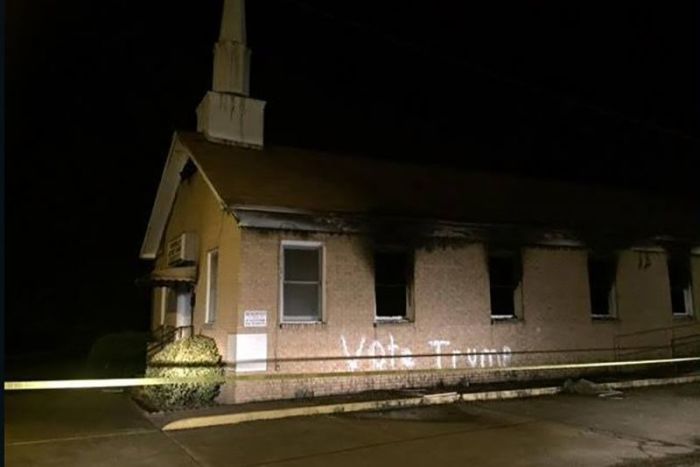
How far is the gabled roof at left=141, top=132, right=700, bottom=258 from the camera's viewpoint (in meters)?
12.9

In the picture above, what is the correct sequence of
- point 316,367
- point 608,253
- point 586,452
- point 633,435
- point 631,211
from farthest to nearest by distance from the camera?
point 631,211, point 608,253, point 316,367, point 633,435, point 586,452

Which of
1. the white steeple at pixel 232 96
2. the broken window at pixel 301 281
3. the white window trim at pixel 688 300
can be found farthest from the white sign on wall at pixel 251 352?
the white window trim at pixel 688 300

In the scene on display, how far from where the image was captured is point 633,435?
29.0 ft

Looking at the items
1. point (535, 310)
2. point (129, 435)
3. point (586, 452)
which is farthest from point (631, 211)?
point (129, 435)

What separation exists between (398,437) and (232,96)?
10.4m

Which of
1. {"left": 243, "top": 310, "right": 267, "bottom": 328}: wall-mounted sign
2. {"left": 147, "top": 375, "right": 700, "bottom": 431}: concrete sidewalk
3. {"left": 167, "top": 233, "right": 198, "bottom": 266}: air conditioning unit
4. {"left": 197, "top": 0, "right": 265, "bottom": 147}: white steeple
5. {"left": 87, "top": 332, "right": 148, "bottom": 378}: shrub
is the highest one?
{"left": 197, "top": 0, "right": 265, "bottom": 147}: white steeple

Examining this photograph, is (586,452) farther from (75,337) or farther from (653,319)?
(75,337)

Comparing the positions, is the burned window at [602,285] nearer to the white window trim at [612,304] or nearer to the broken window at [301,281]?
the white window trim at [612,304]

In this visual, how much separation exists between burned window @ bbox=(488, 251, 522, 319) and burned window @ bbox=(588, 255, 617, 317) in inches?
106

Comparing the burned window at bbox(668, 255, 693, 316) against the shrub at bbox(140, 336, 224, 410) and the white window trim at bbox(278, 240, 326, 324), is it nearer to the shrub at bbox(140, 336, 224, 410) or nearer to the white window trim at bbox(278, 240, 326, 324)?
the white window trim at bbox(278, 240, 326, 324)

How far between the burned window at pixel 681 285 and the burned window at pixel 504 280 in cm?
608

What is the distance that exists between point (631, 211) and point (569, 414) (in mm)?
10305

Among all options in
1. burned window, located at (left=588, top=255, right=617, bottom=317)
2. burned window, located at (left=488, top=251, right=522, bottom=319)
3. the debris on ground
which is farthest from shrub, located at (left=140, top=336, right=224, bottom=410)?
burned window, located at (left=588, top=255, right=617, bottom=317)

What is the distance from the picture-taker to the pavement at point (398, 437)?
300 inches
